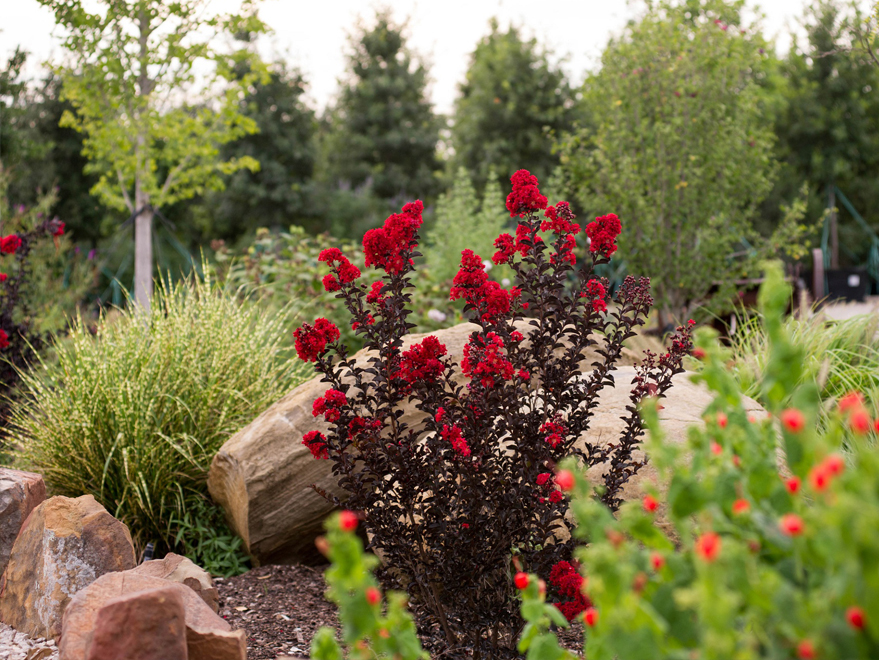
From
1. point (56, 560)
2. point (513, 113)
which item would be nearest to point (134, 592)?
point (56, 560)

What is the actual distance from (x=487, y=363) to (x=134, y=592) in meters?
1.20

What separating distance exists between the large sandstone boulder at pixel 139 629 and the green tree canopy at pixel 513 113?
599 inches

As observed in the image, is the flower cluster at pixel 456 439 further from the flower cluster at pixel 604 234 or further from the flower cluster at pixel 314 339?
the flower cluster at pixel 604 234

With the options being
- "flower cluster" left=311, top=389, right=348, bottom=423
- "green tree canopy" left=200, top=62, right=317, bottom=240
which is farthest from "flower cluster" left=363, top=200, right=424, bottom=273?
"green tree canopy" left=200, top=62, right=317, bottom=240

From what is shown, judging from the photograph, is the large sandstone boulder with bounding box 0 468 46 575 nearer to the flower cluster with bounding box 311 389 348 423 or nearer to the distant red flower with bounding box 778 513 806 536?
the flower cluster with bounding box 311 389 348 423

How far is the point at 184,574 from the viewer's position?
2725 millimetres

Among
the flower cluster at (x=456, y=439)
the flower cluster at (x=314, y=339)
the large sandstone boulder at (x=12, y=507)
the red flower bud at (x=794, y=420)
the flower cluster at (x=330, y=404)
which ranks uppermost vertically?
the red flower bud at (x=794, y=420)

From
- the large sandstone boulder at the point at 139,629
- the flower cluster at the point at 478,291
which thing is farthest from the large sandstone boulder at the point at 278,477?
the large sandstone boulder at the point at 139,629

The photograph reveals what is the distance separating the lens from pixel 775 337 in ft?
3.55

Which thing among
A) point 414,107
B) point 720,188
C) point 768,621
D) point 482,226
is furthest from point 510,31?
point 768,621

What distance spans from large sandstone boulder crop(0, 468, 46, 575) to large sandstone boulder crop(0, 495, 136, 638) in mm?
257

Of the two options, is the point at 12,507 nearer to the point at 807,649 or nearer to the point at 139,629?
the point at 139,629

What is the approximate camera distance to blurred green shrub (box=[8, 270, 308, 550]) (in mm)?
3867

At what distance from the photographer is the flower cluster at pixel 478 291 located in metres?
2.28
